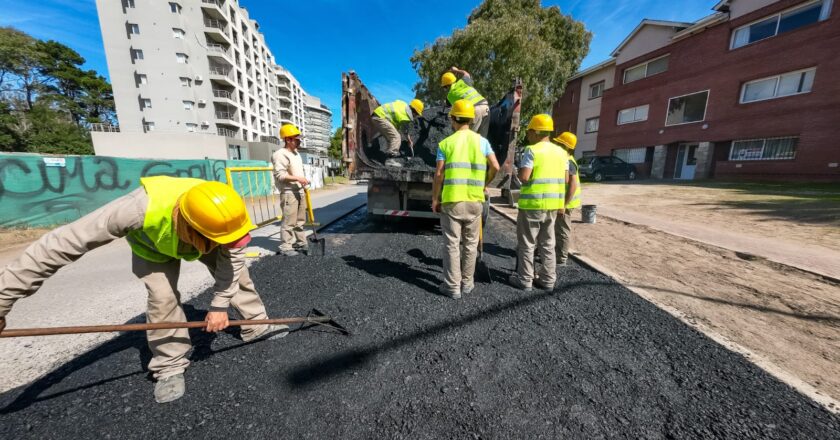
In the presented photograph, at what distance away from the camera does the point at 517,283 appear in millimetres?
3256

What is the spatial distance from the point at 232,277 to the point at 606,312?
10.1 feet

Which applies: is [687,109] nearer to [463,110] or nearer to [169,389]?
[463,110]

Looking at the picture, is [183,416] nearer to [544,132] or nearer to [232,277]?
[232,277]

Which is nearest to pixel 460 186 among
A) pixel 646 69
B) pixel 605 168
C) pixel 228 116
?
pixel 605 168

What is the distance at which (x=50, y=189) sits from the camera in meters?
5.91

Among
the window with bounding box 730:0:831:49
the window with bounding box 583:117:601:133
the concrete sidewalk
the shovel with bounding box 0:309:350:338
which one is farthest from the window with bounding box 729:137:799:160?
the concrete sidewalk

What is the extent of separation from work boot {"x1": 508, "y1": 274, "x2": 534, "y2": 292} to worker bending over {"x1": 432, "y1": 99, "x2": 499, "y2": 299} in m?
0.61

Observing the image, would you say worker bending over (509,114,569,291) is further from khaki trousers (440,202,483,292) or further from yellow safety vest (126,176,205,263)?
yellow safety vest (126,176,205,263)

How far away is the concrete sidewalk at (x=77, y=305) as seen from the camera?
2.10 metres

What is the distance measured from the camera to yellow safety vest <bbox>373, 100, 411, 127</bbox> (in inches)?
205

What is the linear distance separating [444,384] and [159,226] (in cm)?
192

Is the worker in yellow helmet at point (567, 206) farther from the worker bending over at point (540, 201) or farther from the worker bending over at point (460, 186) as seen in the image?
the worker bending over at point (460, 186)

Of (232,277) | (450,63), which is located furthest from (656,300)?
(450,63)

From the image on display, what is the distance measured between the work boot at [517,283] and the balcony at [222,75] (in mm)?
34402
